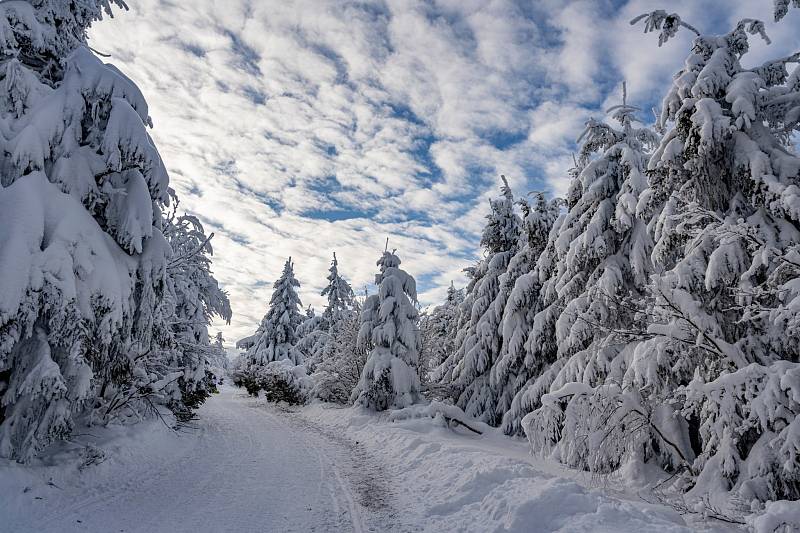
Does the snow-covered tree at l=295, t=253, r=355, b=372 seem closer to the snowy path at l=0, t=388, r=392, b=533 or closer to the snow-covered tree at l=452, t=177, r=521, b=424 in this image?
the snow-covered tree at l=452, t=177, r=521, b=424

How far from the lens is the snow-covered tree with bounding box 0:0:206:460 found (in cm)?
714

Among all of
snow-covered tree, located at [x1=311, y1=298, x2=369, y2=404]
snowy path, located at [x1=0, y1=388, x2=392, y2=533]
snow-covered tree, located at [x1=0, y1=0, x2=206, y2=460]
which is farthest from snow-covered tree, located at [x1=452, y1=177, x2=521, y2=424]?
snow-covered tree, located at [x1=0, y1=0, x2=206, y2=460]

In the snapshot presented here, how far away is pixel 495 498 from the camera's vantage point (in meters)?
7.39

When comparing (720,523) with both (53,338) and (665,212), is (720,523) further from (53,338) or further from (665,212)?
(53,338)

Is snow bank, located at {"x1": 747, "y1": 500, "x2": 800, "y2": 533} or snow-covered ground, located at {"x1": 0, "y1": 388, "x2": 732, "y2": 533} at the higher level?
snow bank, located at {"x1": 747, "y1": 500, "x2": 800, "y2": 533}

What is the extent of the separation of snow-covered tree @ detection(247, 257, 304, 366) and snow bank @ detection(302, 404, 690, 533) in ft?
100

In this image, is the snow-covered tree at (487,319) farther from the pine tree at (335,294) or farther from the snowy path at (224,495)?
the pine tree at (335,294)

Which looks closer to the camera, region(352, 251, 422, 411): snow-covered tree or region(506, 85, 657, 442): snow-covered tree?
region(506, 85, 657, 442): snow-covered tree

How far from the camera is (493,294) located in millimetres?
20766

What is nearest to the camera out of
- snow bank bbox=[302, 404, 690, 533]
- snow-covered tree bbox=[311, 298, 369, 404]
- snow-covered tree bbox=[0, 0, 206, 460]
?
snow bank bbox=[302, 404, 690, 533]

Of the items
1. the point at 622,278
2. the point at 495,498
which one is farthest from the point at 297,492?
the point at 622,278

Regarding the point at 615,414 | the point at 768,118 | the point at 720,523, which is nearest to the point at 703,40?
the point at 768,118

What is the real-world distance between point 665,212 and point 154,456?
12195 millimetres

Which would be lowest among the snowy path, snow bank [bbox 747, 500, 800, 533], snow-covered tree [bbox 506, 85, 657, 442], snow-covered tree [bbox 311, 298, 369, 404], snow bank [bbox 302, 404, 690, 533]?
the snowy path
